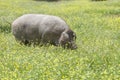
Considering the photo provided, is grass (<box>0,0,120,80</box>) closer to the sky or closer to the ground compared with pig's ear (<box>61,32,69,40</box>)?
closer to the ground

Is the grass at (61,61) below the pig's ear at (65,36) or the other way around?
below

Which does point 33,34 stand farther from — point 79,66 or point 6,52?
point 79,66

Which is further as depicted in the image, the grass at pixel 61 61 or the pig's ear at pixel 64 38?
the pig's ear at pixel 64 38

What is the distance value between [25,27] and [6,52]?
1861 millimetres

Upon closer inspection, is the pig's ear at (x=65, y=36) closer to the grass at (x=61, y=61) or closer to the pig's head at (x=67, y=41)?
the pig's head at (x=67, y=41)

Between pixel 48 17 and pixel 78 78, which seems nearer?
pixel 78 78

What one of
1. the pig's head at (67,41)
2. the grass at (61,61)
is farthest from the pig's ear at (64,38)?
the grass at (61,61)

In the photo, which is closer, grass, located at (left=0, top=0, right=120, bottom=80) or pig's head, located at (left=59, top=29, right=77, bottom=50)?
grass, located at (left=0, top=0, right=120, bottom=80)

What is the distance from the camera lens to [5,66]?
955cm

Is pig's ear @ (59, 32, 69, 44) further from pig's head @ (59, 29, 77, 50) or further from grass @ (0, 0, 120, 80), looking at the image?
grass @ (0, 0, 120, 80)

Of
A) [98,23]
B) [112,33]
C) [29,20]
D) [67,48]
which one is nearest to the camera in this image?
[67,48]

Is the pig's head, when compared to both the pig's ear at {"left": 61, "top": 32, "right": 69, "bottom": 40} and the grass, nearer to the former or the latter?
the pig's ear at {"left": 61, "top": 32, "right": 69, "bottom": 40}

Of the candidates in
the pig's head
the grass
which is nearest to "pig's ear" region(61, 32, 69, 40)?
the pig's head

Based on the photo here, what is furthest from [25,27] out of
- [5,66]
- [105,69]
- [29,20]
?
[105,69]
